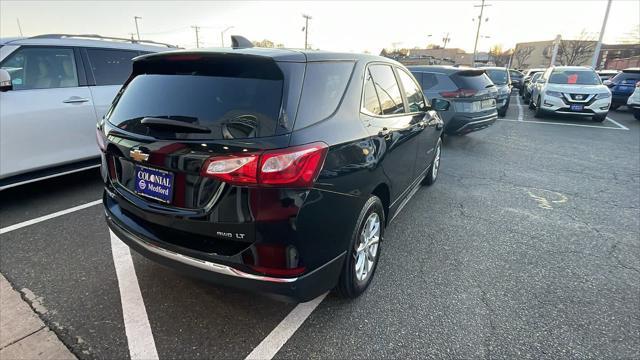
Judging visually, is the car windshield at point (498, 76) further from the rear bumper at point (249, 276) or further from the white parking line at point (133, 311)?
the white parking line at point (133, 311)

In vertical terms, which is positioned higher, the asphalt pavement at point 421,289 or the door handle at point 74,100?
the door handle at point 74,100

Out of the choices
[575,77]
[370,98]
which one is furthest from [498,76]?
[370,98]

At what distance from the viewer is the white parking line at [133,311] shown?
213 cm

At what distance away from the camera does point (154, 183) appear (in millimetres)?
2062

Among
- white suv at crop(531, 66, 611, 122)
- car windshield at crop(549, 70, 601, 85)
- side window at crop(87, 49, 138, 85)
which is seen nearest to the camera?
side window at crop(87, 49, 138, 85)

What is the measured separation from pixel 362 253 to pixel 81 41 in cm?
457

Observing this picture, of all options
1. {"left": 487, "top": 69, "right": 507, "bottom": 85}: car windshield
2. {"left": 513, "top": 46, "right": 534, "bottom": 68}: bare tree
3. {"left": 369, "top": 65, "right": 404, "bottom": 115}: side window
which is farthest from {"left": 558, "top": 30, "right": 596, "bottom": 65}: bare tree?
{"left": 369, "top": 65, "right": 404, "bottom": 115}: side window

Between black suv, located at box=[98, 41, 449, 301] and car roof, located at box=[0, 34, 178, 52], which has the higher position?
car roof, located at box=[0, 34, 178, 52]

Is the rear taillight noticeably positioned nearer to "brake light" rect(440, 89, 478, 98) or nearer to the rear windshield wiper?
the rear windshield wiper

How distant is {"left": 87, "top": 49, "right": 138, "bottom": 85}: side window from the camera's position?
462 cm

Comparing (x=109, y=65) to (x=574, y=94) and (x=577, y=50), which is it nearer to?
(x=574, y=94)

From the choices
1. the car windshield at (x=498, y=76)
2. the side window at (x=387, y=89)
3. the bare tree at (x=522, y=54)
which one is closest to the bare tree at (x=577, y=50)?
the bare tree at (x=522, y=54)

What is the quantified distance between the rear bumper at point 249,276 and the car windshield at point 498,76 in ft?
43.2

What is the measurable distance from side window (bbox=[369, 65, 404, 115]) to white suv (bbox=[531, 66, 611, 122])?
10639 millimetres
